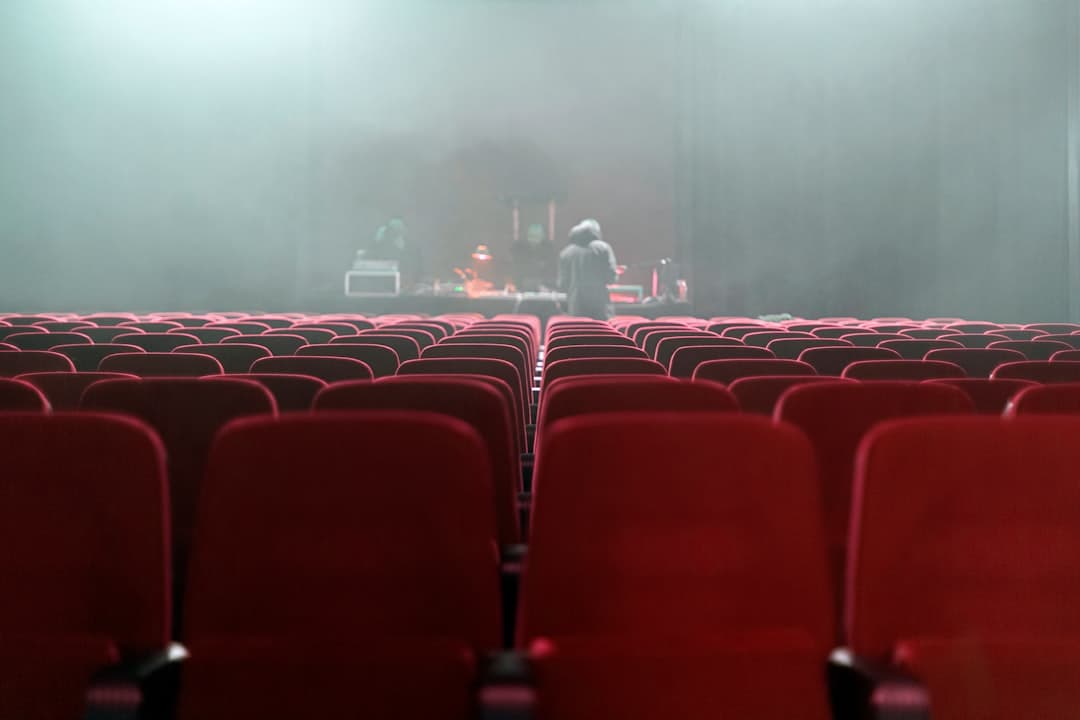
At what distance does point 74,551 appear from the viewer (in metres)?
1.51

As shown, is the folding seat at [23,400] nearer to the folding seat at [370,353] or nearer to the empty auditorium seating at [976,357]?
the folding seat at [370,353]

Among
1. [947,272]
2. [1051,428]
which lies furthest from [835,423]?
[947,272]

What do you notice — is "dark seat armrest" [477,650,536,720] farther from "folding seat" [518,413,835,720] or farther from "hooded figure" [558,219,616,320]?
"hooded figure" [558,219,616,320]

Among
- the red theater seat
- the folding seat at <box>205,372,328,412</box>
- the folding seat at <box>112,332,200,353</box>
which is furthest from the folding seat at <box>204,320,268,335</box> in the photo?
the folding seat at <box>205,372,328,412</box>

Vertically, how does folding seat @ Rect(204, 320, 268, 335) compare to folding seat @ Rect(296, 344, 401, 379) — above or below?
above

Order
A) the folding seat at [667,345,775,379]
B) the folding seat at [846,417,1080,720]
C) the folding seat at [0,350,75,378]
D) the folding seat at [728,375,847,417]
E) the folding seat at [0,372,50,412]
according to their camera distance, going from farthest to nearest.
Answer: the folding seat at [667,345,775,379] < the folding seat at [0,350,75,378] < the folding seat at [728,375,847,417] < the folding seat at [0,372,50,412] < the folding seat at [846,417,1080,720]

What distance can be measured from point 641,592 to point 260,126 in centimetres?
1505

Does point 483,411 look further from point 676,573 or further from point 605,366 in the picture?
point 605,366

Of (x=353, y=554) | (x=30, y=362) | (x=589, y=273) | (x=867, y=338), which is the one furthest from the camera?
(x=589, y=273)

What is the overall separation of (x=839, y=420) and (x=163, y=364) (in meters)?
2.57

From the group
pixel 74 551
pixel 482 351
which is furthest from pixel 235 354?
pixel 74 551

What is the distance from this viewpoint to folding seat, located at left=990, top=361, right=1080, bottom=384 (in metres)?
3.35

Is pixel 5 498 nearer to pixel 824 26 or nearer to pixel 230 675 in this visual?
pixel 230 675

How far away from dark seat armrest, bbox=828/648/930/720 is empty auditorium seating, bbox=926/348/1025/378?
3224mm
